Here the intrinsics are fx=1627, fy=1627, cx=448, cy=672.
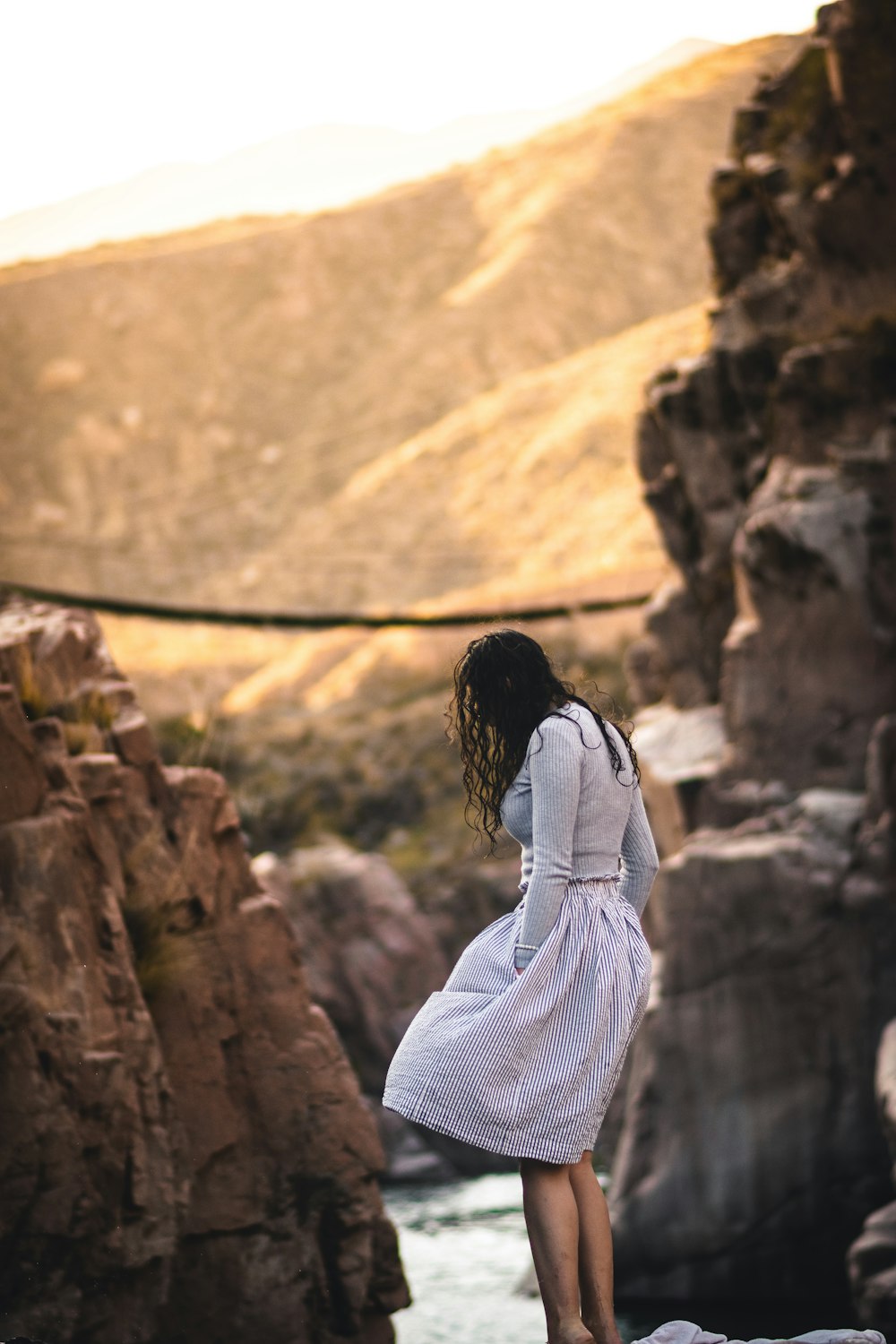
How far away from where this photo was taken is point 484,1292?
1172cm

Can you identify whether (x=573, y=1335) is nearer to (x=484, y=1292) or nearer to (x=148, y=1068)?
(x=148, y=1068)

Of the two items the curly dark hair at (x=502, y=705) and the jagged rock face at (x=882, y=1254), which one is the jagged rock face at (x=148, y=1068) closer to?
the curly dark hair at (x=502, y=705)

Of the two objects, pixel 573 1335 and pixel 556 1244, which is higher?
pixel 556 1244

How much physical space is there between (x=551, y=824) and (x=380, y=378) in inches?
2110

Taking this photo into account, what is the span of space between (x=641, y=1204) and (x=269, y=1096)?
598cm

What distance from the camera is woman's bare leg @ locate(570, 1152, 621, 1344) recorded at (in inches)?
137

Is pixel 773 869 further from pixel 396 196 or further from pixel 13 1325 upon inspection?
pixel 396 196

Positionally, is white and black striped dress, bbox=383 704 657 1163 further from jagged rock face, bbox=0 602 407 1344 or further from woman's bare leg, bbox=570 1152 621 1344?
jagged rock face, bbox=0 602 407 1344

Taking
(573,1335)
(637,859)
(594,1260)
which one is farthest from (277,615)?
(573,1335)

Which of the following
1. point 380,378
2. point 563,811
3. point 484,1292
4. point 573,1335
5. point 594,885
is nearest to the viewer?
point 573,1335

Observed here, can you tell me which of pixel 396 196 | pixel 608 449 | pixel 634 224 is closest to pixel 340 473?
pixel 608 449

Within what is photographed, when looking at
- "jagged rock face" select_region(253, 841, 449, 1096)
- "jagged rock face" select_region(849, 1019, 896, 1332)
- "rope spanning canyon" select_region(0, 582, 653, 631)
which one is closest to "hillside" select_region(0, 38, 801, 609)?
"rope spanning canyon" select_region(0, 582, 653, 631)

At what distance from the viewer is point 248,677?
41.4 metres

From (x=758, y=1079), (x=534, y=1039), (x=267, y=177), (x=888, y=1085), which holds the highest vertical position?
(x=267, y=177)
